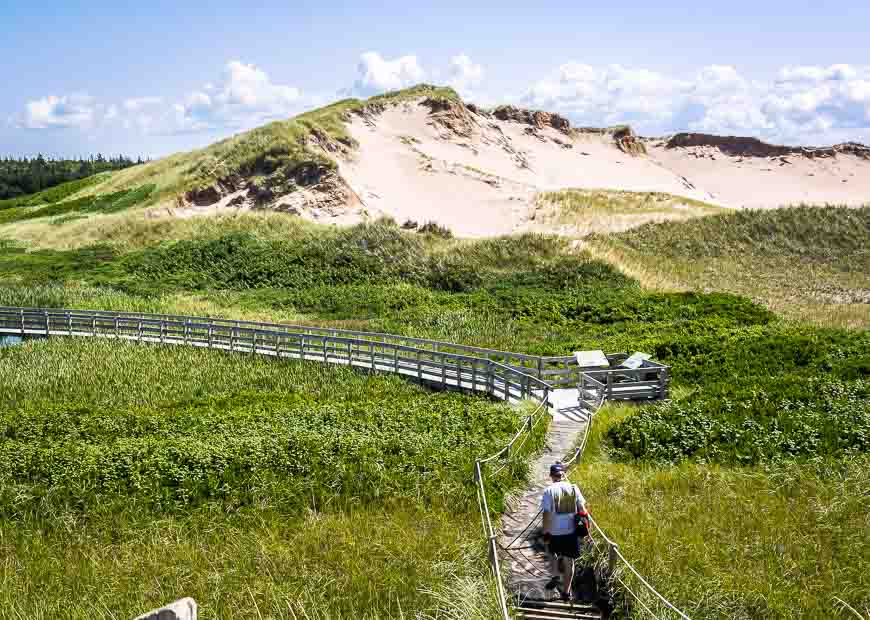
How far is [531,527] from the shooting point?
11.7 m

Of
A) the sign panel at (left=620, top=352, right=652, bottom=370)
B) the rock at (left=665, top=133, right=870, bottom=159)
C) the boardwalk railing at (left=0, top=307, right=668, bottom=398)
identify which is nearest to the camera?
the sign panel at (left=620, top=352, right=652, bottom=370)

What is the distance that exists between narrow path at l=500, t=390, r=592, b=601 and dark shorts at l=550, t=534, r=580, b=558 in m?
0.57

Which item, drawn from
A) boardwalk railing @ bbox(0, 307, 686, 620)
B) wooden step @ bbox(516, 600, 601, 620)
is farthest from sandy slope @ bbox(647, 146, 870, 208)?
wooden step @ bbox(516, 600, 601, 620)

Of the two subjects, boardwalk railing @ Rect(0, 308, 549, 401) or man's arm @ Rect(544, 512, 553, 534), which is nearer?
man's arm @ Rect(544, 512, 553, 534)

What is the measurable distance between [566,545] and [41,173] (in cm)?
17950

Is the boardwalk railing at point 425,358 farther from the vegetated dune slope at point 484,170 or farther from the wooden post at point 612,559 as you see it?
the vegetated dune slope at point 484,170

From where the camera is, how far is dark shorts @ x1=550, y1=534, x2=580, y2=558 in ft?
31.4

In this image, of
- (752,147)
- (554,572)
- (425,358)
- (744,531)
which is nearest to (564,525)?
(554,572)

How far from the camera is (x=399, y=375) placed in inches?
1048

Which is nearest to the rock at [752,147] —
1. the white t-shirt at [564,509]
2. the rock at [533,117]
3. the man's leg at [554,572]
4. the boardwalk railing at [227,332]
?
the rock at [533,117]

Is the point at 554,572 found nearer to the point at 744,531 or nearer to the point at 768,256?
the point at 744,531

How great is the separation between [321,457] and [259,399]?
8.77 metres

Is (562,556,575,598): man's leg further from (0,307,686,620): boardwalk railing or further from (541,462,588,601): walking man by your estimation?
(0,307,686,620): boardwalk railing

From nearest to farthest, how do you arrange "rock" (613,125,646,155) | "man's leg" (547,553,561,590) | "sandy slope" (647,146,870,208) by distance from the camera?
"man's leg" (547,553,561,590), "sandy slope" (647,146,870,208), "rock" (613,125,646,155)
